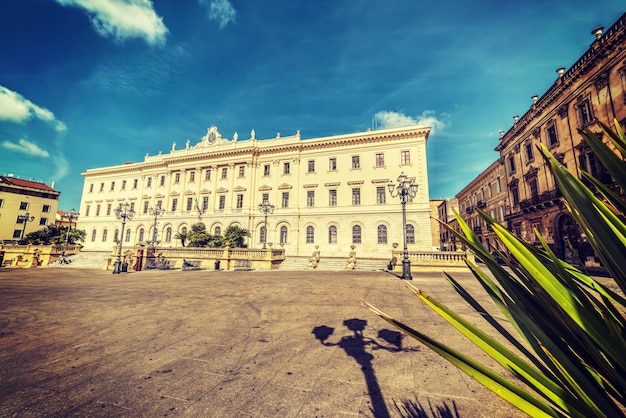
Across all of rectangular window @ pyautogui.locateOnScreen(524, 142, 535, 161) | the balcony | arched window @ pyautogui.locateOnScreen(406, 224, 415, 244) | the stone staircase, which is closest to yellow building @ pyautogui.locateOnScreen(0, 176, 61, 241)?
the stone staircase

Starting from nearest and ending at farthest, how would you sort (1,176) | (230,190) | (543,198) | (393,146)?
(543,198)
(393,146)
(230,190)
(1,176)

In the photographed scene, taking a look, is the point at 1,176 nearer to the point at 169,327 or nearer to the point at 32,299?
the point at 32,299

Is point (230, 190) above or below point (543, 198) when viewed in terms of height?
above

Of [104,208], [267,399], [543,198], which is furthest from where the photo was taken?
[104,208]

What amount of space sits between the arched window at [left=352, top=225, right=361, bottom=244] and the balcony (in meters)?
13.4

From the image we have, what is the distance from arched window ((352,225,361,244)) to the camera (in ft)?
84.1

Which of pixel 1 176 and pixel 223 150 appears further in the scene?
pixel 1 176

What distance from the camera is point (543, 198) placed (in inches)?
765

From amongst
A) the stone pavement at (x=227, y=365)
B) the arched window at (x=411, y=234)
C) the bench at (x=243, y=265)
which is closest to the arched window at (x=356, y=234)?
the arched window at (x=411, y=234)

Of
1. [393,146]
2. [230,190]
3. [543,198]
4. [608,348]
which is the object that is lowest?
[608,348]

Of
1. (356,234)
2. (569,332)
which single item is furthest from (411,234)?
(569,332)

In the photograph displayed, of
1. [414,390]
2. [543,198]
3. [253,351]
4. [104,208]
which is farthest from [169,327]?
[104,208]

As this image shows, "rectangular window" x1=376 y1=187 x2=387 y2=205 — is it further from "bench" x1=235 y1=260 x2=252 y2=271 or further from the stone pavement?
the stone pavement

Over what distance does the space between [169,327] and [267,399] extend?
2985mm
